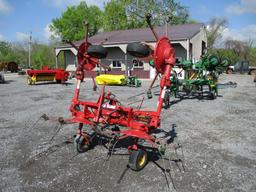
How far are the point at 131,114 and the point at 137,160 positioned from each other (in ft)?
2.73

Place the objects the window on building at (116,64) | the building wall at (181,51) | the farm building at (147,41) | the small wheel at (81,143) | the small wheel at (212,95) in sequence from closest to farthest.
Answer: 1. the small wheel at (81,143)
2. the small wheel at (212,95)
3. the farm building at (147,41)
4. the building wall at (181,51)
5. the window on building at (116,64)

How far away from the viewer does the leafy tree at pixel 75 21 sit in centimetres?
4647

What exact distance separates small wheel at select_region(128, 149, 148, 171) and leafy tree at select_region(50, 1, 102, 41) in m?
44.2

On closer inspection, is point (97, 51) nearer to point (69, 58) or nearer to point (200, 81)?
point (200, 81)

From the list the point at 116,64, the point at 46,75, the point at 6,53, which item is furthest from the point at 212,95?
the point at 6,53

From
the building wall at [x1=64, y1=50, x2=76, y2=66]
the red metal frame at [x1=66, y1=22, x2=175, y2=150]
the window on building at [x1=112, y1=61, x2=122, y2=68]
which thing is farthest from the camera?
the building wall at [x1=64, y1=50, x2=76, y2=66]

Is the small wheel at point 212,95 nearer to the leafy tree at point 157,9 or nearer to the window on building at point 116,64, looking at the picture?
the window on building at point 116,64

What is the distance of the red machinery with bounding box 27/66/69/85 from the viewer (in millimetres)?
17734

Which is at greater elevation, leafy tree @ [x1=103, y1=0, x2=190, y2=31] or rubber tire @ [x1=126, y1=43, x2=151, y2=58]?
leafy tree @ [x1=103, y1=0, x2=190, y2=31]

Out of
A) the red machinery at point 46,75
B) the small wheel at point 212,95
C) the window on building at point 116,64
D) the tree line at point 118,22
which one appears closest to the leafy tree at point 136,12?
the tree line at point 118,22

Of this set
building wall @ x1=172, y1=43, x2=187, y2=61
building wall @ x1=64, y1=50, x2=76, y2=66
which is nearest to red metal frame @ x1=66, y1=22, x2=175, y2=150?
building wall @ x1=172, y1=43, x2=187, y2=61

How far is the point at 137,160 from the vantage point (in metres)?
3.83

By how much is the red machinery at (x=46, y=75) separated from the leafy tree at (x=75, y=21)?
1144 inches

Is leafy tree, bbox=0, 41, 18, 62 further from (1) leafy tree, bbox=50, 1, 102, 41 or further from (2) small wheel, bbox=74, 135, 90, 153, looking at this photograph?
(2) small wheel, bbox=74, 135, 90, 153
